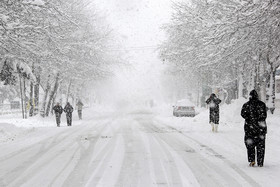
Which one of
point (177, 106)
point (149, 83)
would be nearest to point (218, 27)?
point (177, 106)

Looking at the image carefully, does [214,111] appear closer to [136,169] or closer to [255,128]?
[255,128]

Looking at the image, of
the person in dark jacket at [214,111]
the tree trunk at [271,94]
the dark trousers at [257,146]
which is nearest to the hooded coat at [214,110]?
the person in dark jacket at [214,111]

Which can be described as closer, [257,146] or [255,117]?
[257,146]

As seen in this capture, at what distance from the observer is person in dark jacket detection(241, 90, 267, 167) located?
7.27 m

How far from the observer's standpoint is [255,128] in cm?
743

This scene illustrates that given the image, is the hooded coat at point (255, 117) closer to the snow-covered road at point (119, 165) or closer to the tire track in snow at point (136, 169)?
the snow-covered road at point (119, 165)

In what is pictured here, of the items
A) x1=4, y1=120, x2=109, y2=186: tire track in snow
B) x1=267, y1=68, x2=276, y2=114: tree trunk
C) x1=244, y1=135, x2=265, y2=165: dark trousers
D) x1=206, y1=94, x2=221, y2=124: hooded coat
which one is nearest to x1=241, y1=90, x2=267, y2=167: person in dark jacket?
x1=244, y1=135, x2=265, y2=165: dark trousers

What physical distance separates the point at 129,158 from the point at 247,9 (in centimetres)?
599

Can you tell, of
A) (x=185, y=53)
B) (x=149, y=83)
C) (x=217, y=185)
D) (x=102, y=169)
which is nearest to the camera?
(x=217, y=185)

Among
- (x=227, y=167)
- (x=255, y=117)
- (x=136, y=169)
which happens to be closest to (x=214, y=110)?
(x=255, y=117)

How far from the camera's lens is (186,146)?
10.3 meters

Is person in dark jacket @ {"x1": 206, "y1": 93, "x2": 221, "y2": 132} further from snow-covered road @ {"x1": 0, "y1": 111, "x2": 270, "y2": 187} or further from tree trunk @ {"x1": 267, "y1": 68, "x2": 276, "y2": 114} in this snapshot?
tree trunk @ {"x1": 267, "y1": 68, "x2": 276, "y2": 114}

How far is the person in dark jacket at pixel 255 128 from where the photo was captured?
727 cm

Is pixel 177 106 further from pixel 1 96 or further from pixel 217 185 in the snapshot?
pixel 1 96
